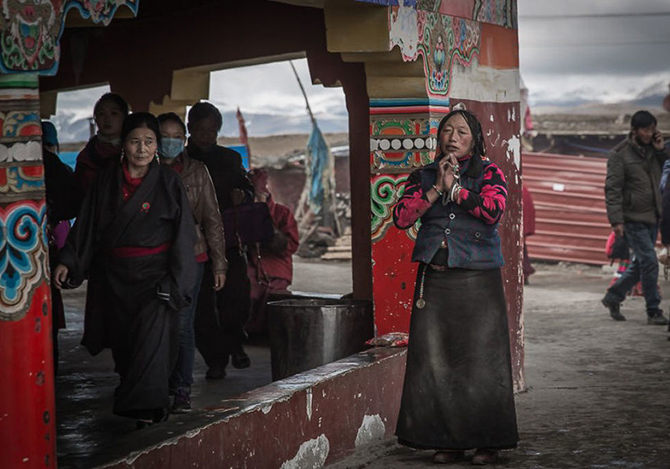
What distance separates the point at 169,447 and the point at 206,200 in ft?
7.31

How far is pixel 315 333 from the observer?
6734 mm

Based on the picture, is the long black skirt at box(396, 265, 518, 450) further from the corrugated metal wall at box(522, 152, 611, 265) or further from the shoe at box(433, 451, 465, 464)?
the corrugated metal wall at box(522, 152, 611, 265)

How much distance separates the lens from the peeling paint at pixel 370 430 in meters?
5.93

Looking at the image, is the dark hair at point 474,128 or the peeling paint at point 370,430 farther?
the peeling paint at point 370,430

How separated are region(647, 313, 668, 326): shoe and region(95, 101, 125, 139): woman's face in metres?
5.82

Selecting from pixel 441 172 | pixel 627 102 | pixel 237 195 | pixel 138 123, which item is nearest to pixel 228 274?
pixel 237 195

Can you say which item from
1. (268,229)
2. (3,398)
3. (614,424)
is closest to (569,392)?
(614,424)

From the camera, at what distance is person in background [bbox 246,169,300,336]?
9.03 m

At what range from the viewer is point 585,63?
71.8 metres

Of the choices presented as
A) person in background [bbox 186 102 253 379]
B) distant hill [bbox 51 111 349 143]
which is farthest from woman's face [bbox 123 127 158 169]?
distant hill [bbox 51 111 349 143]

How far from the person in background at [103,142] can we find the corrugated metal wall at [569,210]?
1239cm

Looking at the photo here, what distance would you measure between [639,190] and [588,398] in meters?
3.36

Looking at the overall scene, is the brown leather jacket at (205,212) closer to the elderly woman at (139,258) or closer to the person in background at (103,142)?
the person in background at (103,142)

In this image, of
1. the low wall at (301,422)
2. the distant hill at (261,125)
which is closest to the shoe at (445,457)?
the low wall at (301,422)
